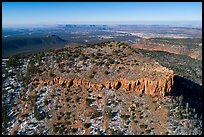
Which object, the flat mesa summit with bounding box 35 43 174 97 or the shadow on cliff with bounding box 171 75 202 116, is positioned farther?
the shadow on cliff with bounding box 171 75 202 116

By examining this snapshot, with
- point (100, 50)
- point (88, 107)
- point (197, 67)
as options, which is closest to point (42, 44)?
point (197, 67)

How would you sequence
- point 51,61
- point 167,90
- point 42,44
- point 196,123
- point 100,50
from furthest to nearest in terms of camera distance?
point 42,44 → point 100,50 → point 51,61 → point 167,90 → point 196,123

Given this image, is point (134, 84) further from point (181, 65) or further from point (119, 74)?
point (181, 65)

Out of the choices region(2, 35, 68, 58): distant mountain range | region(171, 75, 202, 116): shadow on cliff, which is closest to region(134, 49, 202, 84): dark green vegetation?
region(171, 75, 202, 116): shadow on cliff

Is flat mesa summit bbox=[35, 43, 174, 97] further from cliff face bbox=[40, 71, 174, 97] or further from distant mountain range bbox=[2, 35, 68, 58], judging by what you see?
distant mountain range bbox=[2, 35, 68, 58]

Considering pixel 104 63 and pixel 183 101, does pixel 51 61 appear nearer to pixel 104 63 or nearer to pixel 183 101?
pixel 104 63

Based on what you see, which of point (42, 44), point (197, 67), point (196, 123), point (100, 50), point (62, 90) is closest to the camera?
point (196, 123)

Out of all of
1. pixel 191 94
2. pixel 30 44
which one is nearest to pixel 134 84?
pixel 191 94
